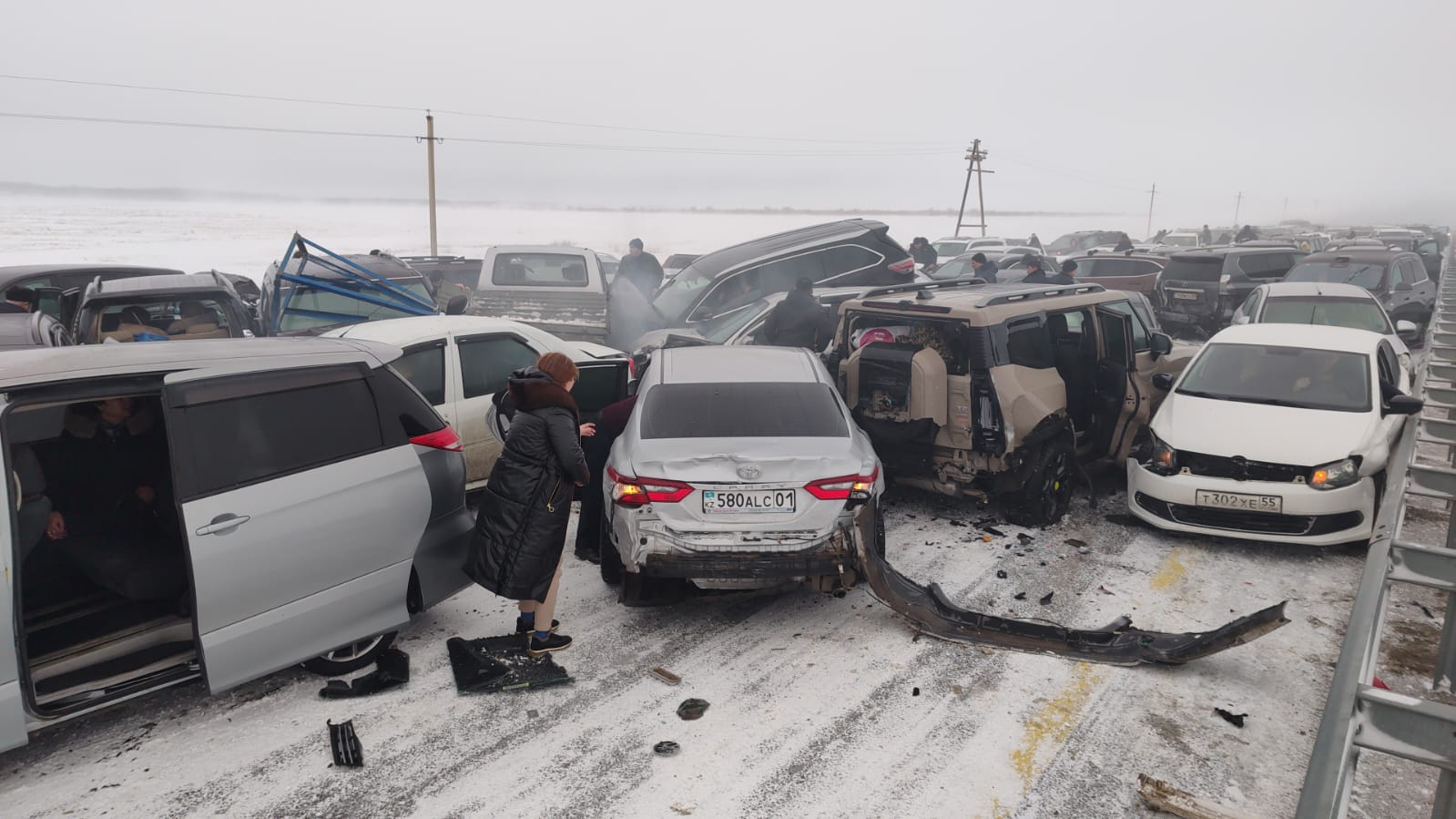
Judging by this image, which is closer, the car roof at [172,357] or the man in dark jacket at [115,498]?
the car roof at [172,357]

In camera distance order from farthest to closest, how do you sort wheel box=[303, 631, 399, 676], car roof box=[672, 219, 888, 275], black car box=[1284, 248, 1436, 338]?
black car box=[1284, 248, 1436, 338] < car roof box=[672, 219, 888, 275] < wheel box=[303, 631, 399, 676]

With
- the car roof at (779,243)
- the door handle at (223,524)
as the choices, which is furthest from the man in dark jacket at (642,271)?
the door handle at (223,524)

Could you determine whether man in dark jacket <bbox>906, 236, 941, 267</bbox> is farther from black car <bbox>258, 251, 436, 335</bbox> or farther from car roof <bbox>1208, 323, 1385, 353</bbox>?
car roof <bbox>1208, 323, 1385, 353</bbox>

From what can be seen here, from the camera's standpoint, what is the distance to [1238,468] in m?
6.55

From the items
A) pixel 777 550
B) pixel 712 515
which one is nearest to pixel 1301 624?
pixel 777 550

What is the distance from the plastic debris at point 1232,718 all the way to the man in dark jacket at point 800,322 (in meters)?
6.51

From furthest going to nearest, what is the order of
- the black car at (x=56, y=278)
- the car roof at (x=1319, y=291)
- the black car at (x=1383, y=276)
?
the black car at (x=1383, y=276)
the car roof at (x=1319, y=291)
the black car at (x=56, y=278)

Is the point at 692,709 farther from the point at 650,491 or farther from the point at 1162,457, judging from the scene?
the point at 1162,457

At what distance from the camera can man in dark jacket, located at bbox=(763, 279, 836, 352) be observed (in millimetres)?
10352

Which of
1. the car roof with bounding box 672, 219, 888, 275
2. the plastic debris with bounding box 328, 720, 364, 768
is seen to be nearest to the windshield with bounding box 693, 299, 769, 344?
the car roof with bounding box 672, 219, 888, 275

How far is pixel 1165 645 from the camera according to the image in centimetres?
489

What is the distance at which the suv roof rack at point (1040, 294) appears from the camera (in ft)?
23.2

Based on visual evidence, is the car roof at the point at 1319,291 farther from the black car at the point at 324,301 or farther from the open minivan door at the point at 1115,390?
the black car at the point at 324,301

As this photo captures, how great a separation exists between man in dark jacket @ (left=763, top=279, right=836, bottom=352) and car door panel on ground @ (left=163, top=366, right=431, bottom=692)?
625 centimetres
